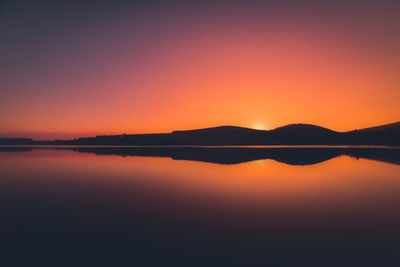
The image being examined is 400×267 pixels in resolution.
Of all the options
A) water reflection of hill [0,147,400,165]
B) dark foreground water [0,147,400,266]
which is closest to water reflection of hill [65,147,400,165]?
water reflection of hill [0,147,400,165]

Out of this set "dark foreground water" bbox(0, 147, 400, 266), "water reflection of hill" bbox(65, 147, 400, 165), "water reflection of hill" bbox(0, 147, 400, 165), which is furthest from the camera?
"water reflection of hill" bbox(0, 147, 400, 165)

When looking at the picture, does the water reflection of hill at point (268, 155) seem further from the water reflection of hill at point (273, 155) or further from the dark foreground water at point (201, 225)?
the dark foreground water at point (201, 225)

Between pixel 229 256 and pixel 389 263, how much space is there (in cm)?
404

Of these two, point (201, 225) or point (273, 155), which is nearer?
point (201, 225)

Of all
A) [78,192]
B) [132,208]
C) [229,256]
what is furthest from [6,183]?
[229,256]

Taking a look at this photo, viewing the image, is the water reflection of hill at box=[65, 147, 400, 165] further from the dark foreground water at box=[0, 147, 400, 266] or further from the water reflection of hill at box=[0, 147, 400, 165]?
the dark foreground water at box=[0, 147, 400, 266]

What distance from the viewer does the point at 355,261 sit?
6.27m

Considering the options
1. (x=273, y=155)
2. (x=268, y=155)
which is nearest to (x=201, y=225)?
(x=268, y=155)

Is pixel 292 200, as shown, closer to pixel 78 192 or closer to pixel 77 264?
pixel 77 264

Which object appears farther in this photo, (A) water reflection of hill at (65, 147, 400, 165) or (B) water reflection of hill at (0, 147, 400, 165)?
(B) water reflection of hill at (0, 147, 400, 165)

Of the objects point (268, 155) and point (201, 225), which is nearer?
point (201, 225)

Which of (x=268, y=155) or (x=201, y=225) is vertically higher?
(x=268, y=155)

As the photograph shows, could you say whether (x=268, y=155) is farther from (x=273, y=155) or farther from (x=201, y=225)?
(x=201, y=225)

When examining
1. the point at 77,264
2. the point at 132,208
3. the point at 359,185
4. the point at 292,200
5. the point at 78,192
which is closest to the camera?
the point at 77,264
